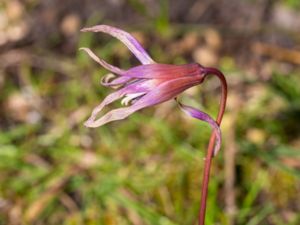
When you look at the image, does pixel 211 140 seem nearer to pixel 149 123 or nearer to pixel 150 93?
pixel 150 93

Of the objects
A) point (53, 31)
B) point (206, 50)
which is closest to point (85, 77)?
point (53, 31)

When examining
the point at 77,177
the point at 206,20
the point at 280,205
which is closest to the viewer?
the point at 280,205

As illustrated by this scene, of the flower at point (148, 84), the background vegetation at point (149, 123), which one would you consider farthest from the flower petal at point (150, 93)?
the background vegetation at point (149, 123)

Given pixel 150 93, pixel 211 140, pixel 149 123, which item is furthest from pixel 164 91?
pixel 149 123

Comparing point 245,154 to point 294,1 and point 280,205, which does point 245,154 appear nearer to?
point 280,205

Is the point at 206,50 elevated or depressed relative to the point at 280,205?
elevated

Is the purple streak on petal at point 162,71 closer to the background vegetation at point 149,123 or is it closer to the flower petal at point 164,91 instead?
the flower petal at point 164,91
